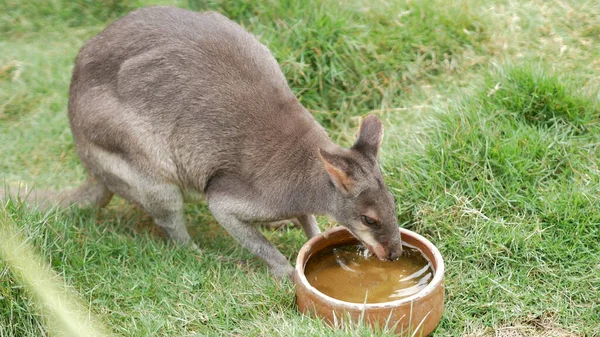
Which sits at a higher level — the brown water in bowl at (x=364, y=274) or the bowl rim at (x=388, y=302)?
the bowl rim at (x=388, y=302)

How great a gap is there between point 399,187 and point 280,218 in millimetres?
931

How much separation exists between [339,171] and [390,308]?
852 mm

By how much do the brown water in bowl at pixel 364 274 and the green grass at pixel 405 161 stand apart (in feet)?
0.82

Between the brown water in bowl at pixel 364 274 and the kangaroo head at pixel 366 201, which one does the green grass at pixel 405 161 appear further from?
the kangaroo head at pixel 366 201

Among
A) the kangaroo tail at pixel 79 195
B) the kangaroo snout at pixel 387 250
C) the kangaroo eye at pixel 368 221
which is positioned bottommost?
the kangaroo tail at pixel 79 195

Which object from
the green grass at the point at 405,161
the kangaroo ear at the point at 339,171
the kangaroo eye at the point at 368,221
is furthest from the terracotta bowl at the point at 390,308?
the kangaroo ear at the point at 339,171

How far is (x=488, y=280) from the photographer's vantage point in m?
4.61

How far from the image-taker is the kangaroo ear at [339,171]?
4273 millimetres

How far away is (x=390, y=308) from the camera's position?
13.0ft

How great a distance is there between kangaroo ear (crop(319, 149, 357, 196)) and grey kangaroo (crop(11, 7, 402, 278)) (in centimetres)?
20

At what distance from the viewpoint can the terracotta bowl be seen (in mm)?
3957

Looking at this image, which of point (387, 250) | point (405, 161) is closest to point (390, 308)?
point (387, 250)

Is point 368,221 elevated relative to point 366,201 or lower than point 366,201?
lower

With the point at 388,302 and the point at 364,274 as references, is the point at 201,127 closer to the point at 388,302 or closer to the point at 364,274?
the point at 364,274
